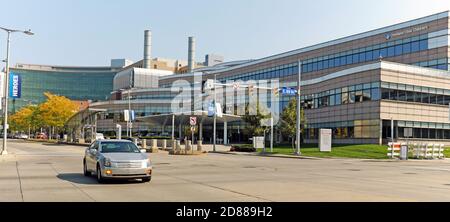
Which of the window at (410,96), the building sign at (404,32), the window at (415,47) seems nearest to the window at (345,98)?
the window at (410,96)

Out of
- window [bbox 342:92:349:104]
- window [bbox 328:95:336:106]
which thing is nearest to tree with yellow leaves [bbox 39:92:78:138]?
Answer: window [bbox 328:95:336:106]

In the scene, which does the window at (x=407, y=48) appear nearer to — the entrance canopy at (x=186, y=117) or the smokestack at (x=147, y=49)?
the entrance canopy at (x=186, y=117)

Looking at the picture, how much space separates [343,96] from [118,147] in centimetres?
4813

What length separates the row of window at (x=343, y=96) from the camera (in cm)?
5594

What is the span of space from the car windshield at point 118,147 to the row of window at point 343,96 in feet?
139

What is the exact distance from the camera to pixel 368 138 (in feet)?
187

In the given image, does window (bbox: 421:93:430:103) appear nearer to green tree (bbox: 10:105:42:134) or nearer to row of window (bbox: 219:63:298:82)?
row of window (bbox: 219:63:298:82)

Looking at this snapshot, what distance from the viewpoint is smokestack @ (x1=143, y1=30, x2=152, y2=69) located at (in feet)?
453

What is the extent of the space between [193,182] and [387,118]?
4281cm

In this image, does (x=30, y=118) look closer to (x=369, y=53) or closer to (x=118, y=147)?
(x=369, y=53)

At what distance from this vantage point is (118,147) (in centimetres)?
1783

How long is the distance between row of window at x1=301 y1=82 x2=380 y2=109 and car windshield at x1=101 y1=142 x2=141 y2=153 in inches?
1666
